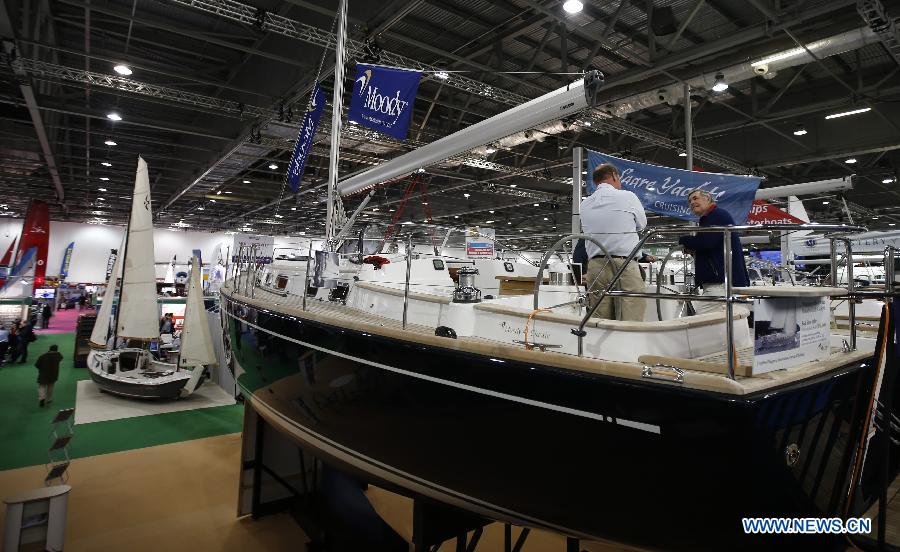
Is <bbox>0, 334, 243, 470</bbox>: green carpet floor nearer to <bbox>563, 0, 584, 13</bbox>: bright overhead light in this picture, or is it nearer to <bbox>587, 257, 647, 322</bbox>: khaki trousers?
<bbox>587, 257, 647, 322</bbox>: khaki trousers

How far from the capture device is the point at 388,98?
4.63m

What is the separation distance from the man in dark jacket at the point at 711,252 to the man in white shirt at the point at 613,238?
29 centimetres

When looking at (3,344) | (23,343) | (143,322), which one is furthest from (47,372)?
(23,343)

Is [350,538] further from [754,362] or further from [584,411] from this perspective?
[754,362]

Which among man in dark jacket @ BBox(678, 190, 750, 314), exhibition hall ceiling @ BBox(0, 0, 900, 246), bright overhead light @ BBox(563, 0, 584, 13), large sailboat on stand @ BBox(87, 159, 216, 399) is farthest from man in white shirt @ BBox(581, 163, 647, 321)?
large sailboat on stand @ BBox(87, 159, 216, 399)

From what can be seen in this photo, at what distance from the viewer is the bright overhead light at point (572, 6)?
19.2 ft

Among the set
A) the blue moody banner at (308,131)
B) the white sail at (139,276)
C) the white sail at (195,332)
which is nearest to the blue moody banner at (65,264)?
the white sail at (139,276)

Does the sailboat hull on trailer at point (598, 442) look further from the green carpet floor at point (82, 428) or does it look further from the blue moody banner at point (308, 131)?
the green carpet floor at point (82, 428)

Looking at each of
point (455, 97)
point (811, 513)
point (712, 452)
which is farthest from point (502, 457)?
point (455, 97)

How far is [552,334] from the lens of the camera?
7.33ft

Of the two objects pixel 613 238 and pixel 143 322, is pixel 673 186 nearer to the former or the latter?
pixel 613 238

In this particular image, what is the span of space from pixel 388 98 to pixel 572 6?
3.06m

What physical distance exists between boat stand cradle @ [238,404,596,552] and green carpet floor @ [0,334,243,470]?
10.1 ft

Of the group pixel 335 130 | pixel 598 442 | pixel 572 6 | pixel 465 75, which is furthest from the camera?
pixel 465 75
